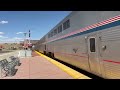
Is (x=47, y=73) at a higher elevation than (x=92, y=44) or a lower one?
lower

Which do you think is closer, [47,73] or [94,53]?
[94,53]

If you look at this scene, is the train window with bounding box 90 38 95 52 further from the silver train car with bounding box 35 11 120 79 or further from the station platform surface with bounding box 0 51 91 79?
the station platform surface with bounding box 0 51 91 79

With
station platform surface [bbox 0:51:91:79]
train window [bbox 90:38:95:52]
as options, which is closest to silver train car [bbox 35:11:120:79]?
train window [bbox 90:38:95:52]

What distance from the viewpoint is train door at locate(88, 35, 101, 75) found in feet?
29.8

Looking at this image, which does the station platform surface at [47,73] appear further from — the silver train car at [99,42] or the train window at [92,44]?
the train window at [92,44]

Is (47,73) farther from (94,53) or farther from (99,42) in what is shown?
(99,42)

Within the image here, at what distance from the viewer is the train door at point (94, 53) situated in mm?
9086

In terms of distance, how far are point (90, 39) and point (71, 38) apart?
4131 mm

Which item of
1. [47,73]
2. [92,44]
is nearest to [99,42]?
[92,44]

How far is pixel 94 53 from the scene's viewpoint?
371 inches

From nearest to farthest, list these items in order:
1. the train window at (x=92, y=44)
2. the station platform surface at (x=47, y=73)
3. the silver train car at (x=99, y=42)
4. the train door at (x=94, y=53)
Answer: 1. the silver train car at (x=99, y=42)
2. the train door at (x=94, y=53)
3. the train window at (x=92, y=44)
4. the station platform surface at (x=47, y=73)

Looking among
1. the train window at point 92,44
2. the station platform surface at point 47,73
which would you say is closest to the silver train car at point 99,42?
the train window at point 92,44
